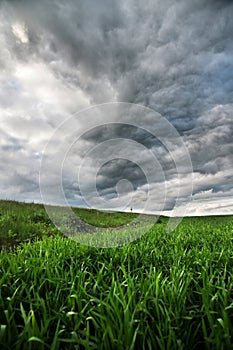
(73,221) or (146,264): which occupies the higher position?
(73,221)

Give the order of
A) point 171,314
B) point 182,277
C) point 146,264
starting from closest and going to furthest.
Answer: point 171,314, point 182,277, point 146,264

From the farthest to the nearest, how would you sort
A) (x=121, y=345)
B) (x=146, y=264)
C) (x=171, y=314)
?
(x=146, y=264)
(x=171, y=314)
(x=121, y=345)

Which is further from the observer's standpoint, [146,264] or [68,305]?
[146,264]

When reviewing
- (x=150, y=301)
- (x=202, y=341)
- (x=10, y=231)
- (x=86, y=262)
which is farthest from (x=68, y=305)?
(x=10, y=231)

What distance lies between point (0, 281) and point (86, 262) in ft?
5.56

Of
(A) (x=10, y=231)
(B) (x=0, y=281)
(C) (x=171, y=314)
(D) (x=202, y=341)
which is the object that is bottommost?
(D) (x=202, y=341)

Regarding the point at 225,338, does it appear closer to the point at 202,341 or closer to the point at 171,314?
the point at 202,341

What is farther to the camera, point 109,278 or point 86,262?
point 86,262

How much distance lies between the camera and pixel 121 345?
2.21 m

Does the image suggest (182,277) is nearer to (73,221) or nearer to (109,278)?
(109,278)

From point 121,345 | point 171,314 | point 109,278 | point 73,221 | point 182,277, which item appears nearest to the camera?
point 121,345

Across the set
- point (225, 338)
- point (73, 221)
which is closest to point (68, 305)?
point (225, 338)

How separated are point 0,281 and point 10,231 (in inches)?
261

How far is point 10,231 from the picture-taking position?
9664 mm
